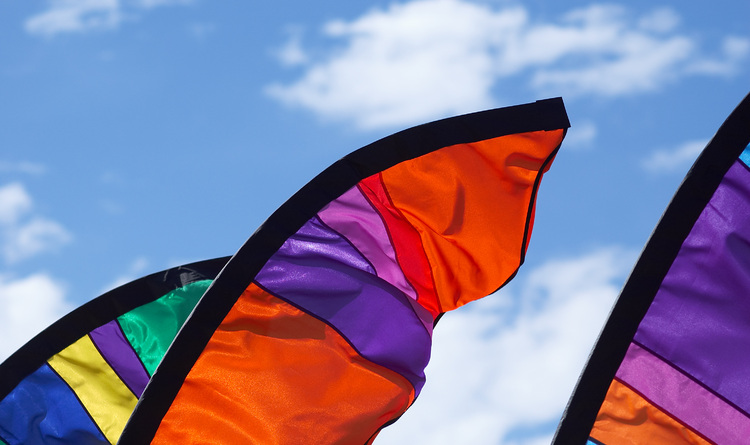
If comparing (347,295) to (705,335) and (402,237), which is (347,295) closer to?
(402,237)

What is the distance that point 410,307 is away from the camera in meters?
8.45

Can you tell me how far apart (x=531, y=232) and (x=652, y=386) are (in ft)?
8.91

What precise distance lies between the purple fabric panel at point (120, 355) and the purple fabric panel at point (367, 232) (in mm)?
3914

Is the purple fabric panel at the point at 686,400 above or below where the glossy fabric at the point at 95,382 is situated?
below

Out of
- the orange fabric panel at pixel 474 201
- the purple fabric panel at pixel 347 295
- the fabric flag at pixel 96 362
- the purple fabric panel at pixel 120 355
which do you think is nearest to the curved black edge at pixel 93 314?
the fabric flag at pixel 96 362

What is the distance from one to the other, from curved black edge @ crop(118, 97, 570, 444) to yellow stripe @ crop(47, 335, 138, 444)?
11.7 ft

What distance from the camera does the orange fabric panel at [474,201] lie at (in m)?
8.14

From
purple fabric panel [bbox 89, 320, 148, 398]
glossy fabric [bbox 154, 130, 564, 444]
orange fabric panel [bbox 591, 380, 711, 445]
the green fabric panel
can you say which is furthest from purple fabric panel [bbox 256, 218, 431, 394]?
purple fabric panel [bbox 89, 320, 148, 398]

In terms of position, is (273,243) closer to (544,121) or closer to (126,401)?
(544,121)

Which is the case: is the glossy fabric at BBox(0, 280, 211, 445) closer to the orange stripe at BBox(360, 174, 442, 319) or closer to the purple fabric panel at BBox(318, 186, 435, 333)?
the purple fabric panel at BBox(318, 186, 435, 333)

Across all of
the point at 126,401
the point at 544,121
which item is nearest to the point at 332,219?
the point at 544,121

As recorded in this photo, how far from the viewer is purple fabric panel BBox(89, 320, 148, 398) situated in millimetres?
11266

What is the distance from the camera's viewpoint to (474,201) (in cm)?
819

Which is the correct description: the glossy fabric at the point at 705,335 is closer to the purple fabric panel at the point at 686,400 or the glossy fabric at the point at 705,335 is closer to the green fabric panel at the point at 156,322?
the purple fabric panel at the point at 686,400
